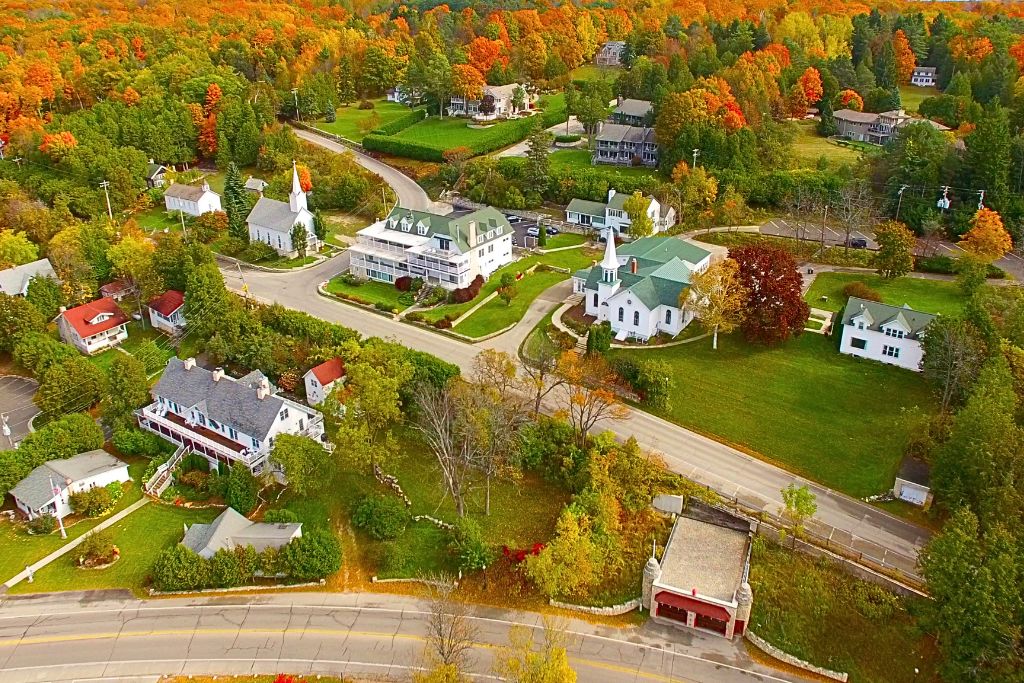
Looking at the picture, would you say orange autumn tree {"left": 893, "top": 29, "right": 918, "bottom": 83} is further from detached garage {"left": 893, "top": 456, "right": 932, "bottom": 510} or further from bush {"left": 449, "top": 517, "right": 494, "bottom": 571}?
bush {"left": 449, "top": 517, "right": 494, "bottom": 571}

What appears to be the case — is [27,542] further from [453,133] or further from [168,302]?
[453,133]

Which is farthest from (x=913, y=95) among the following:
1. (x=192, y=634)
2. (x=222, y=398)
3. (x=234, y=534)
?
(x=192, y=634)

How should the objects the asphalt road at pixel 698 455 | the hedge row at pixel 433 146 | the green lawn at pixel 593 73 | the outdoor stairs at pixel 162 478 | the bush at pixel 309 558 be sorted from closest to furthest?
the bush at pixel 309 558 < the asphalt road at pixel 698 455 < the outdoor stairs at pixel 162 478 < the hedge row at pixel 433 146 < the green lawn at pixel 593 73

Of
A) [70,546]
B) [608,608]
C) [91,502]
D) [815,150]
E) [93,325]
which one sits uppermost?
[815,150]

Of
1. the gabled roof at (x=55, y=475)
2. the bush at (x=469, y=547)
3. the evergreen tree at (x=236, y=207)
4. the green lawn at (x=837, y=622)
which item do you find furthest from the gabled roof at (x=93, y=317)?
the green lawn at (x=837, y=622)

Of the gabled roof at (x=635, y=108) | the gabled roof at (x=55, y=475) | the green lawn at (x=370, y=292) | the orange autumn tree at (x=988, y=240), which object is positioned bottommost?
the gabled roof at (x=55, y=475)

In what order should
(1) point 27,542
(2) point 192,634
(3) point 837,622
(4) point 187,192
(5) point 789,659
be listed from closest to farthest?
(5) point 789,659
(3) point 837,622
(2) point 192,634
(1) point 27,542
(4) point 187,192

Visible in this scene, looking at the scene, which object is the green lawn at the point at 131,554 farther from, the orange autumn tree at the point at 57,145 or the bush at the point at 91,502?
the orange autumn tree at the point at 57,145
